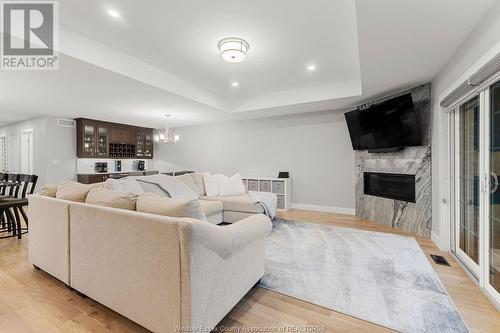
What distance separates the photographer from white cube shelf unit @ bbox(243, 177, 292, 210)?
5387mm

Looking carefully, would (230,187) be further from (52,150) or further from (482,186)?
(52,150)

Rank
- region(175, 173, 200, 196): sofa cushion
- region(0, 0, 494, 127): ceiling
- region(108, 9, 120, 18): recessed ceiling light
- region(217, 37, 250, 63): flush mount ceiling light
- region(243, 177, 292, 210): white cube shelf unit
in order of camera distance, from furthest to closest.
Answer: region(243, 177, 292, 210): white cube shelf unit → region(175, 173, 200, 196): sofa cushion → region(217, 37, 250, 63): flush mount ceiling light → region(108, 9, 120, 18): recessed ceiling light → region(0, 0, 494, 127): ceiling

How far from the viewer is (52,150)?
5594mm

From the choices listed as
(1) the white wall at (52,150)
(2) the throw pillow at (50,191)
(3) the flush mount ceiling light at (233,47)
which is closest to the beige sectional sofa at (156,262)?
(2) the throw pillow at (50,191)

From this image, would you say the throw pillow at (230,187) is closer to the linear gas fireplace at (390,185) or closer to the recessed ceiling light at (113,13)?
the linear gas fireplace at (390,185)

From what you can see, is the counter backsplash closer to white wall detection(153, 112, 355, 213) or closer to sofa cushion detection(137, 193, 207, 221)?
white wall detection(153, 112, 355, 213)

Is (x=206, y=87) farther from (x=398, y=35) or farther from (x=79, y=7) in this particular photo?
(x=398, y=35)

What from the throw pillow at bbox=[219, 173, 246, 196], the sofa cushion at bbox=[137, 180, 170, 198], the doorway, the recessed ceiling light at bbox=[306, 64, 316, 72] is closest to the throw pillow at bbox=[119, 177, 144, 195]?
the sofa cushion at bbox=[137, 180, 170, 198]

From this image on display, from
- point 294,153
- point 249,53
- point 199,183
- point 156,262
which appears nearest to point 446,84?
point 249,53

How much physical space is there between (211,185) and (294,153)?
2390 millimetres

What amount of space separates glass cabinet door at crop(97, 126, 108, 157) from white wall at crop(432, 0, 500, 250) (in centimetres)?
754

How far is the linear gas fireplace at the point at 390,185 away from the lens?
3.86 m

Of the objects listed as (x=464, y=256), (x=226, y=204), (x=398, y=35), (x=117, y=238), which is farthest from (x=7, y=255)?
(x=464, y=256)

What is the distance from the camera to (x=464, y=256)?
2594mm
